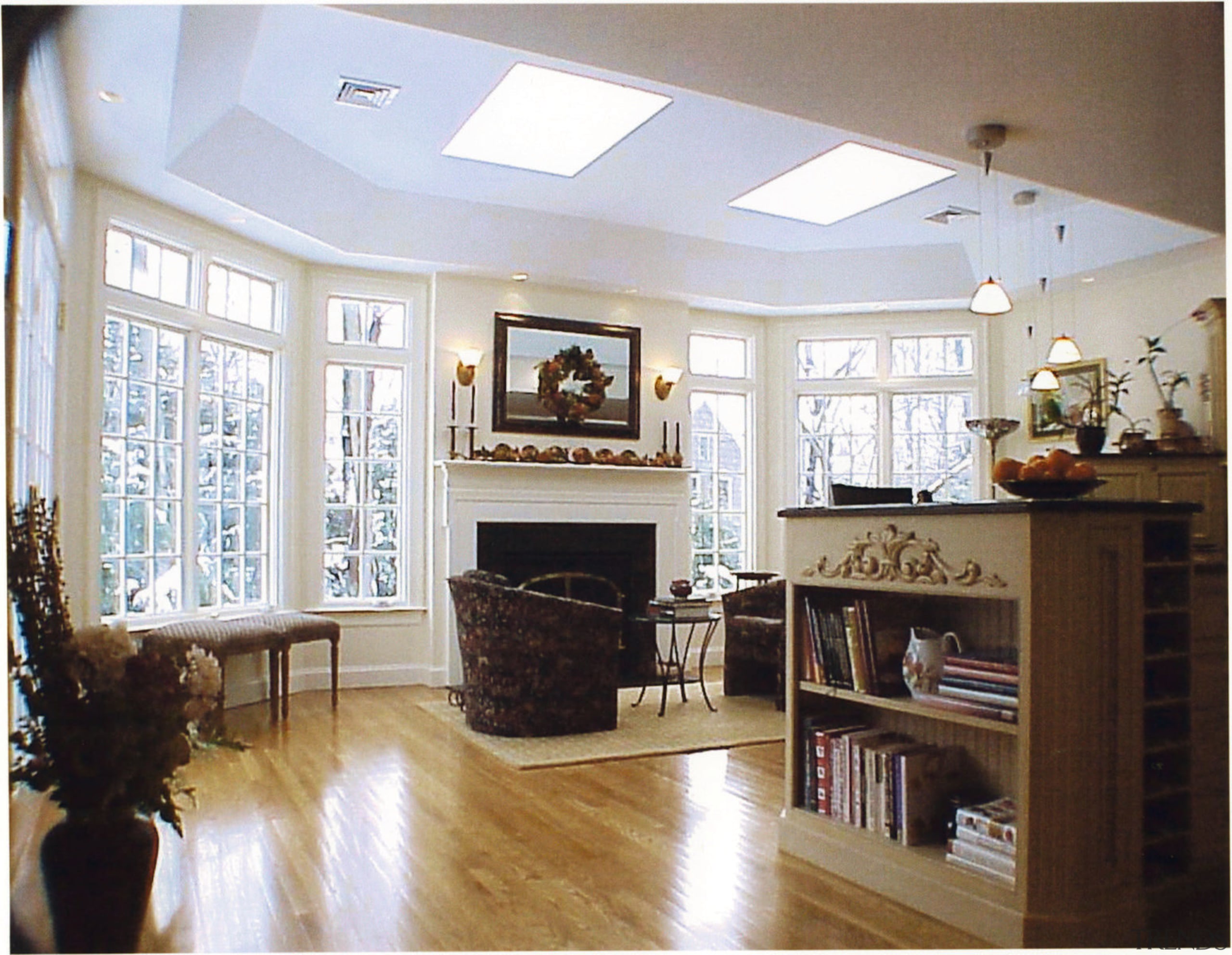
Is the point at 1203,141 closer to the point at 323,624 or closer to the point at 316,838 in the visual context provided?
the point at 316,838

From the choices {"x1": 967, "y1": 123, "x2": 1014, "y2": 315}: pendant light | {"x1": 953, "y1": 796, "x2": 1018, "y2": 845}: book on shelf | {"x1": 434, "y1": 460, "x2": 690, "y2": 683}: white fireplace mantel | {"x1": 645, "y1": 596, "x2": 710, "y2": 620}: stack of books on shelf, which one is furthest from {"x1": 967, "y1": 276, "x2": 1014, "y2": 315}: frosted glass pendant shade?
{"x1": 434, "y1": 460, "x2": 690, "y2": 683}: white fireplace mantel

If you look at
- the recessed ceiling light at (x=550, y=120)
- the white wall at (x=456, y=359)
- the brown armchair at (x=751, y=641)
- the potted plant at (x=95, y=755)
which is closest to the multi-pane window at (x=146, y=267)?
the white wall at (x=456, y=359)

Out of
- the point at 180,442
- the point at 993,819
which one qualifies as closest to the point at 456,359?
the point at 180,442

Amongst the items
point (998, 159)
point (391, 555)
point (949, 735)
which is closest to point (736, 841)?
point (949, 735)

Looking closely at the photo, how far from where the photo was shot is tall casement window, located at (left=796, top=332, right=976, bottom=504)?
833cm

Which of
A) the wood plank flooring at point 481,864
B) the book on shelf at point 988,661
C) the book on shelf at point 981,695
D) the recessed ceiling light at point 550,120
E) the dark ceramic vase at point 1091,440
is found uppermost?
the recessed ceiling light at point 550,120

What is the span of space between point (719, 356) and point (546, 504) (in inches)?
87.2

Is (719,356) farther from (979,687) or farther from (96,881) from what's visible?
(96,881)

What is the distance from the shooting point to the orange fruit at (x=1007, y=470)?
295cm

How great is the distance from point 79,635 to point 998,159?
12.6ft

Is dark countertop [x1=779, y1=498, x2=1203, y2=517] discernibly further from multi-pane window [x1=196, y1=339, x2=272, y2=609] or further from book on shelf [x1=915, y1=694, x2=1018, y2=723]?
multi-pane window [x1=196, y1=339, x2=272, y2=609]

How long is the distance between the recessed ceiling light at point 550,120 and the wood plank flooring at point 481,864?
331 centimetres

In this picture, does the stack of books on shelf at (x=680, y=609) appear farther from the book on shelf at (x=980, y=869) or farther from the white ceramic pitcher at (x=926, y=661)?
the book on shelf at (x=980, y=869)

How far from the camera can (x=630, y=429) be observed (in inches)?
311
